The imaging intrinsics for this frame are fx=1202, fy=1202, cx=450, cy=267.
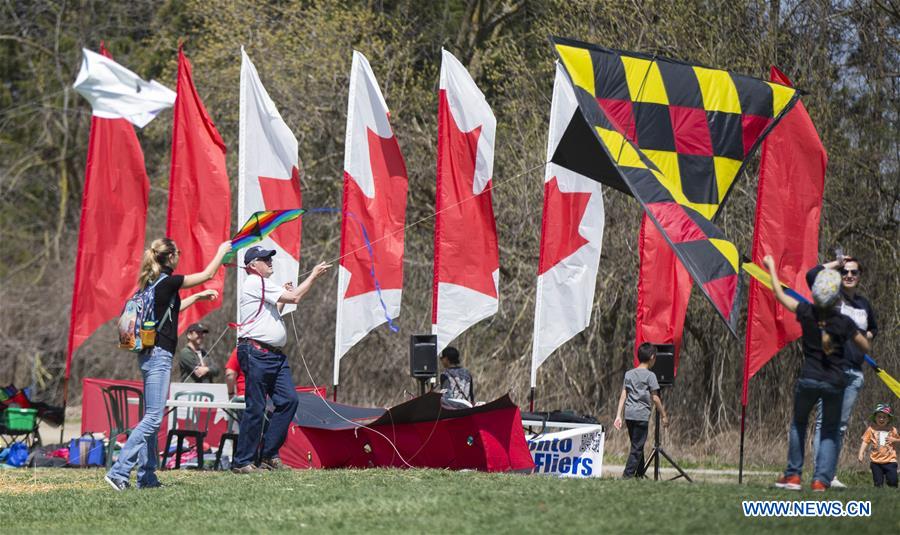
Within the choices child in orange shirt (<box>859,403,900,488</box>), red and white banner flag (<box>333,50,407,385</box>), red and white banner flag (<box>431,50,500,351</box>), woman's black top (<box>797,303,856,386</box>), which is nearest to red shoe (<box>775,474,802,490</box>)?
woman's black top (<box>797,303,856,386</box>)

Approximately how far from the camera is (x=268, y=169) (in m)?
14.9

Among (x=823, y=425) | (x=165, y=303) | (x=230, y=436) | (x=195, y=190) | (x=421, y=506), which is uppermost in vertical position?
(x=195, y=190)

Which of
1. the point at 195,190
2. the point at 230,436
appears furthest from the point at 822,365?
the point at 195,190

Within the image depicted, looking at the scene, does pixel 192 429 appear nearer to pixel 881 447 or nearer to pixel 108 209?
pixel 108 209

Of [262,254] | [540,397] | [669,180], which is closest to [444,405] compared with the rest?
[262,254]

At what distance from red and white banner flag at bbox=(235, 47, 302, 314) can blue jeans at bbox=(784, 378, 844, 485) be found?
7.50 meters

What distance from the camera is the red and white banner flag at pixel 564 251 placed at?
529 inches

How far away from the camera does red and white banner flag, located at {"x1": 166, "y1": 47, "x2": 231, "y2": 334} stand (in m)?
15.3

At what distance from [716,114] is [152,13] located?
22.6 m

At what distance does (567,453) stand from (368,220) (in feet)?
12.7

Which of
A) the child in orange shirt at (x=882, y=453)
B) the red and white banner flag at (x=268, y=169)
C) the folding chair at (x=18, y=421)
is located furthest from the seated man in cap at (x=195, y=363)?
the child in orange shirt at (x=882, y=453)

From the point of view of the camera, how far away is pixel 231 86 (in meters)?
23.6

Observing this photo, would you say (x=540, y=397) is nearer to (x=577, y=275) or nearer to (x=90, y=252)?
(x=577, y=275)

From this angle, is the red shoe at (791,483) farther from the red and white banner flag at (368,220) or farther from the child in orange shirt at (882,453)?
the red and white banner flag at (368,220)
